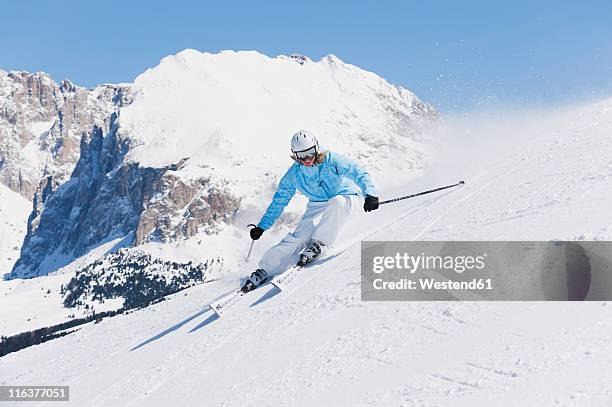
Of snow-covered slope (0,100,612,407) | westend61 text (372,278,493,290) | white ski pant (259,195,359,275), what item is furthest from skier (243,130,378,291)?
westend61 text (372,278,493,290)

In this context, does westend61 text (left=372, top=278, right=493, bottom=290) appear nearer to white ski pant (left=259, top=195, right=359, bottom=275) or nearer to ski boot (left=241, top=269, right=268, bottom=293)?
white ski pant (left=259, top=195, right=359, bottom=275)

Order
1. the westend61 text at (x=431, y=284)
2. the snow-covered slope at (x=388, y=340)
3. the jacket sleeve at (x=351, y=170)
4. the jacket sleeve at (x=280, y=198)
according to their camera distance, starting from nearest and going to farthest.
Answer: the snow-covered slope at (x=388, y=340) → the westend61 text at (x=431, y=284) → the jacket sleeve at (x=351, y=170) → the jacket sleeve at (x=280, y=198)

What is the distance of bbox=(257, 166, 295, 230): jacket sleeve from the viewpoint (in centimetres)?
1352

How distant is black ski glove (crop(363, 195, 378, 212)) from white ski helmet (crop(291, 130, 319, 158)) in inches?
61.0

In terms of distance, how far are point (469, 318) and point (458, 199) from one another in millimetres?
7303

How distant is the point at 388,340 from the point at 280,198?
722cm

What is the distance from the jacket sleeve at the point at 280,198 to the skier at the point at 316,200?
32 mm

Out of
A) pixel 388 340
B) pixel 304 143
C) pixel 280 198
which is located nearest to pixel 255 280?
pixel 280 198

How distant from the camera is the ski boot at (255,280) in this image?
12.3 m

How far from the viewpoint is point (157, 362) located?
985 cm

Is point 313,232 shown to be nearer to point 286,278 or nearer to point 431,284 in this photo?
point 286,278

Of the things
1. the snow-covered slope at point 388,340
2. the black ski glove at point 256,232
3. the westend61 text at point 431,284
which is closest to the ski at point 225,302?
the snow-covered slope at point 388,340

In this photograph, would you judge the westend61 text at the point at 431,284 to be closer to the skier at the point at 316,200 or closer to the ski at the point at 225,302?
the skier at the point at 316,200

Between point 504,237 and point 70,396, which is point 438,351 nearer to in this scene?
point 504,237
